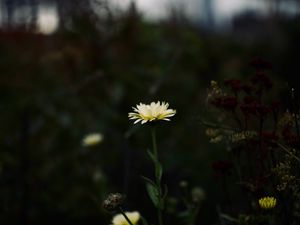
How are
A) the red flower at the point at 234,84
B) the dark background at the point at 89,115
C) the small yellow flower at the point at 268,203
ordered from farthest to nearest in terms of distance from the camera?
the dark background at the point at 89,115, the red flower at the point at 234,84, the small yellow flower at the point at 268,203

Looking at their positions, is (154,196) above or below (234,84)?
below

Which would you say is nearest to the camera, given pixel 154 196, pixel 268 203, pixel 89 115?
pixel 268 203

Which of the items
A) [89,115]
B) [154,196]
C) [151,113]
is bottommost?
[89,115]

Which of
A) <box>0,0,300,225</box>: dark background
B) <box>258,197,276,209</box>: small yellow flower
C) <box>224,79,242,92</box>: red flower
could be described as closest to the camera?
<box>258,197,276,209</box>: small yellow flower

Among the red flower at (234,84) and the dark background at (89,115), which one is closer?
the red flower at (234,84)

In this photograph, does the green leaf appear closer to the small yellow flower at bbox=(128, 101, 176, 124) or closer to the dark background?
the small yellow flower at bbox=(128, 101, 176, 124)

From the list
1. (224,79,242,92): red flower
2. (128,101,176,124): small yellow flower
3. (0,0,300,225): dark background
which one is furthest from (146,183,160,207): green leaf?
(0,0,300,225): dark background

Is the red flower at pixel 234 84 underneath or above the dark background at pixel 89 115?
above

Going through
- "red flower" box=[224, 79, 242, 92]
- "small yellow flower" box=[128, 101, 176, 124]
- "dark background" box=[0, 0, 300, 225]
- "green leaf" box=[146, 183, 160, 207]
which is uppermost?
"red flower" box=[224, 79, 242, 92]

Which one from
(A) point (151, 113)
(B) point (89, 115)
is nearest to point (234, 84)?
(A) point (151, 113)

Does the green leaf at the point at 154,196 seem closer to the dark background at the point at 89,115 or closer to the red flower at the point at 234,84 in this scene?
the red flower at the point at 234,84

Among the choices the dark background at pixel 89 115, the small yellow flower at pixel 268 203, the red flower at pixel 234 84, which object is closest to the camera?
the small yellow flower at pixel 268 203

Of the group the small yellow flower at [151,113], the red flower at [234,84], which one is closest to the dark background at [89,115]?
the red flower at [234,84]

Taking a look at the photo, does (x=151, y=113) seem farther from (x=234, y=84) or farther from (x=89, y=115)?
(x=89, y=115)
